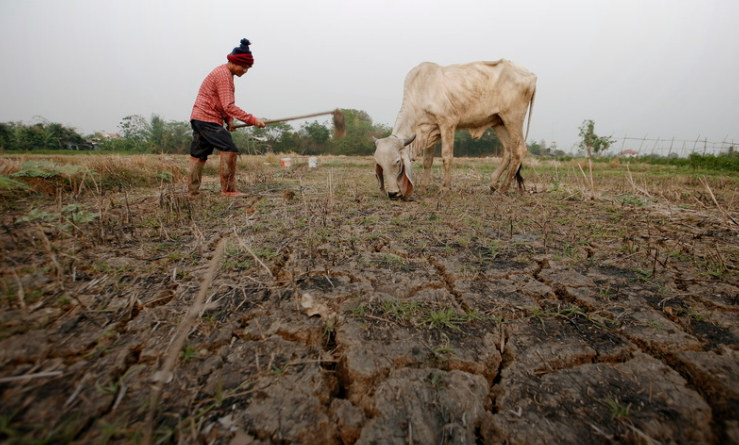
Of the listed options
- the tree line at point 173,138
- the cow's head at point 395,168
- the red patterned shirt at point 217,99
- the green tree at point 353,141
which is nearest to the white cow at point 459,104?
the cow's head at point 395,168

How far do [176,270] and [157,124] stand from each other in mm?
46076

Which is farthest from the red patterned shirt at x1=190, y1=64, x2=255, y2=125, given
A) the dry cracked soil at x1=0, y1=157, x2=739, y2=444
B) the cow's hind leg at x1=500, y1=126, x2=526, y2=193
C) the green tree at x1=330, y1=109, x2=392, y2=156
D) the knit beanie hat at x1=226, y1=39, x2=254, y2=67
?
the green tree at x1=330, y1=109, x2=392, y2=156

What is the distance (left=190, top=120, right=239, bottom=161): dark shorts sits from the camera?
3868 millimetres

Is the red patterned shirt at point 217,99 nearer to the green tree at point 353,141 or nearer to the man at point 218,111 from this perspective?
the man at point 218,111

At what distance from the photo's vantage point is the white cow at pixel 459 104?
15.8 feet

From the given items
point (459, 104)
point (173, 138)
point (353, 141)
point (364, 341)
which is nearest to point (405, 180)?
point (459, 104)

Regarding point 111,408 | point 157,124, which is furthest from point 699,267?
point 157,124

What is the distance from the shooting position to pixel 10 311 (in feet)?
4.10

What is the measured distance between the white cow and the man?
2.19m

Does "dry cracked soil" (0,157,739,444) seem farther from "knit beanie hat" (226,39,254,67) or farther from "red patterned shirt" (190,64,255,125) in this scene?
"knit beanie hat" (226,39,254,67)

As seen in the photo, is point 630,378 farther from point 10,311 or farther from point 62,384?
point 10,311

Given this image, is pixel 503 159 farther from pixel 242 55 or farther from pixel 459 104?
pixel 242 55

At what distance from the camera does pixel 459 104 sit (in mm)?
4852

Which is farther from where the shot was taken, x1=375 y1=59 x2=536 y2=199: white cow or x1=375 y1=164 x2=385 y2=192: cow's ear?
x1=375 y1=59 x2=536 y2=199: white cow
